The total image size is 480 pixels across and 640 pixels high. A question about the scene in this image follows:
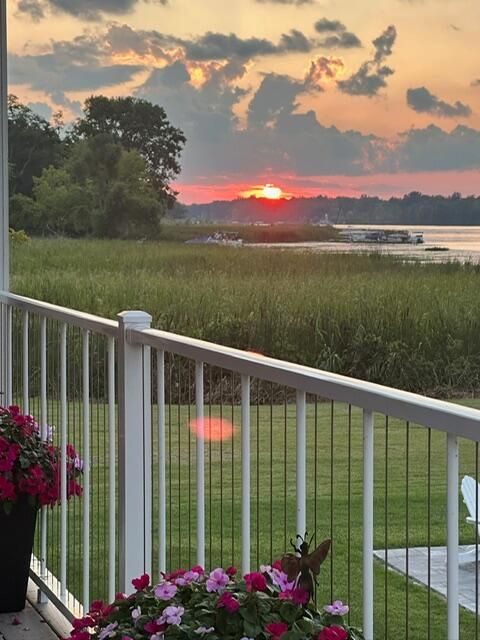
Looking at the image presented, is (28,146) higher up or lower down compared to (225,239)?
higher up

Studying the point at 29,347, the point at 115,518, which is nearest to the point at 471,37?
the point at 29,347

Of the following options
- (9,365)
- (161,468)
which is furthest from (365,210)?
(161,468)

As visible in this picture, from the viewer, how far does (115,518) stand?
8.07 feet

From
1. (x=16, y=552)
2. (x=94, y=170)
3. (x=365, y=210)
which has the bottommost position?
(x=16, y=552)

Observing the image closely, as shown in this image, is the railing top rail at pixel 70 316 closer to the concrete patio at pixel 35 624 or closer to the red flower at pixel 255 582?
the concrete patio at pixel 35 624

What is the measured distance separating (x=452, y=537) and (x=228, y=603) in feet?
1.16

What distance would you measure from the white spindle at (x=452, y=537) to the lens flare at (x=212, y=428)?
25.7 inches

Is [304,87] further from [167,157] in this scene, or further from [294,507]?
[294,507]

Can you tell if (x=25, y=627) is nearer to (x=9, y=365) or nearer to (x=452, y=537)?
(x=9, y=365)

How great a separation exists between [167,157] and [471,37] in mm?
2700

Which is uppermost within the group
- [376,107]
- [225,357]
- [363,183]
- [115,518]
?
[376,107]

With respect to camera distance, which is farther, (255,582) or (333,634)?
(255,582)

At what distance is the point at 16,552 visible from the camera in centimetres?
298

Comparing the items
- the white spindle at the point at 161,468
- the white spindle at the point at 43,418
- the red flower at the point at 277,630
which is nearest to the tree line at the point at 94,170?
the white spindle at the point at 43,418
